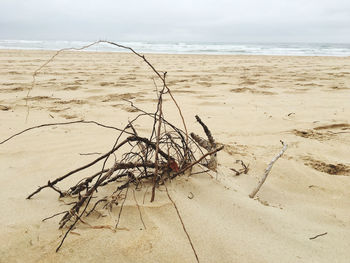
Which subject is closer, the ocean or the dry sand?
the dry sand

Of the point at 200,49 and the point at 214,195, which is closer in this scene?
the point at 214,195

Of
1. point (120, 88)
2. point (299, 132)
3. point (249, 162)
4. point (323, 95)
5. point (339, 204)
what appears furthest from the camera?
point (120, 88)

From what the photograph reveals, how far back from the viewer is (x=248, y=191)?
4.94 ft

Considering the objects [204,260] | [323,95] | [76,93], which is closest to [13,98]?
[76,93]

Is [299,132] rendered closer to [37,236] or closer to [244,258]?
[244,258]

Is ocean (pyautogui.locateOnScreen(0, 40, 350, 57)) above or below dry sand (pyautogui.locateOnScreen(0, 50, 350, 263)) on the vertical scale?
above

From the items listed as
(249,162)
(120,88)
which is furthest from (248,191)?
(120,88)

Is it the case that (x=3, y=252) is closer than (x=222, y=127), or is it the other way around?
(x=3, y=252)

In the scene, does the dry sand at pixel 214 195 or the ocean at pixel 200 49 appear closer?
the dry sand at pixel 214 195

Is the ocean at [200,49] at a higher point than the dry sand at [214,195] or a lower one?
higher

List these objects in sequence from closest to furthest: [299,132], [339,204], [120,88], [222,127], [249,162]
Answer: [339,204], [249,162], [299,132], [222,127], [120,88]

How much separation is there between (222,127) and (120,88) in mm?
2696

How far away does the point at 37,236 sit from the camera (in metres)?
1.05

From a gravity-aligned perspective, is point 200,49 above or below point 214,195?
above
